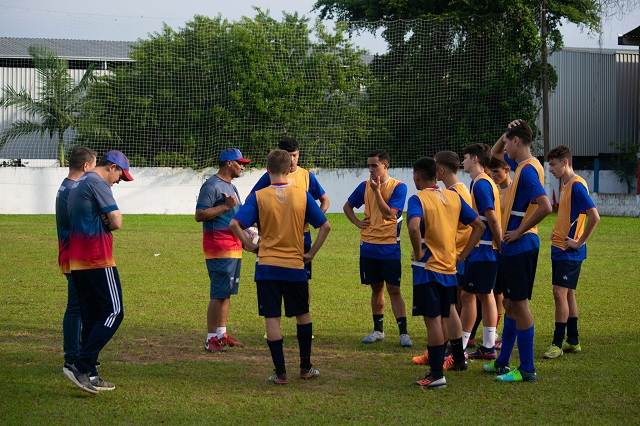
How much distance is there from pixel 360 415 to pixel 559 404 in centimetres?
161

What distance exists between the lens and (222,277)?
8.20 meters

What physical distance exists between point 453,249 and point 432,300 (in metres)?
0.52

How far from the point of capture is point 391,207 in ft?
28.1

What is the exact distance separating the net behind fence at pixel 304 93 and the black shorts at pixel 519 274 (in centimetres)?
2576

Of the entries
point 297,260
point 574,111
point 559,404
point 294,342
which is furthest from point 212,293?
point 574,111

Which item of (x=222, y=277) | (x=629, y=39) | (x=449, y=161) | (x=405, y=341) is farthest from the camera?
(x=629, y=39)

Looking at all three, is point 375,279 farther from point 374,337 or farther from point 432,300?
point 432,300

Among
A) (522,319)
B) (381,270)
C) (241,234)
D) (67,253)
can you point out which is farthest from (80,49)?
(522,319)

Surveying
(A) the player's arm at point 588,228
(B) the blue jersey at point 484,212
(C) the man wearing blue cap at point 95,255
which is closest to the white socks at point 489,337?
(B) the blue jersey at point 484,212

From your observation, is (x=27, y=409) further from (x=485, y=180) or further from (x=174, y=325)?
(x=485, y=180)

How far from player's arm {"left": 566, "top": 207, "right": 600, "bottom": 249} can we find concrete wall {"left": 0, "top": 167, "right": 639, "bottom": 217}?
23.8 m

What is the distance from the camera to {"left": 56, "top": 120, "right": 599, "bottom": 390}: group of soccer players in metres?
6.70

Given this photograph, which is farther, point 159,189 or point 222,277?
point 159,189

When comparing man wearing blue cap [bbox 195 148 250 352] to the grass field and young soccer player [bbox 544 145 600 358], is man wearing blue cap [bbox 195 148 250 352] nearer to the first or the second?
the grass field
